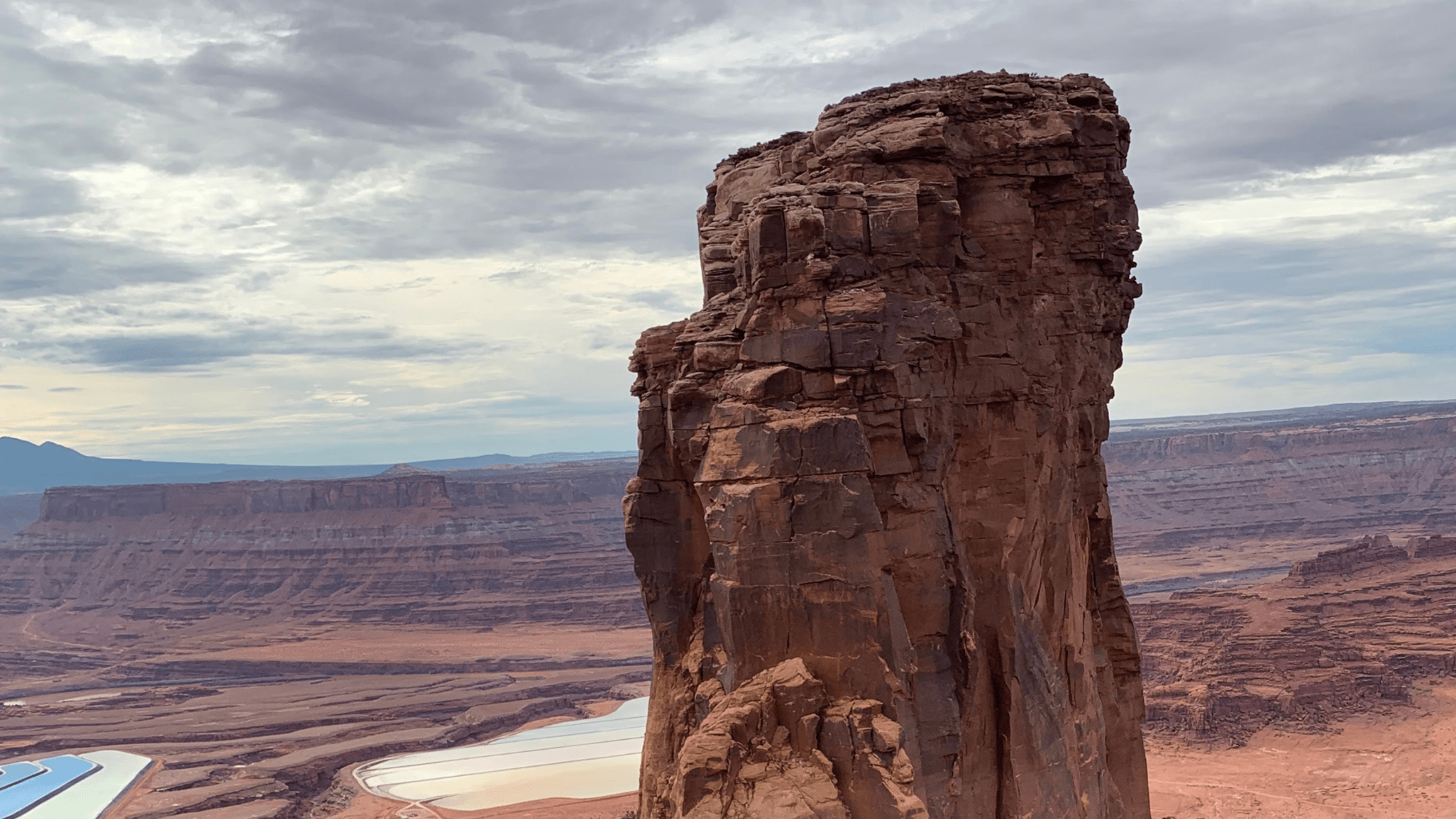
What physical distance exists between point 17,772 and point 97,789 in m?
10.1

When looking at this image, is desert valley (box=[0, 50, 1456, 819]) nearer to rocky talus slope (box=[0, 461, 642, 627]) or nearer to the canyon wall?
rocky talus slope (box=[0, 461, 642, 627])

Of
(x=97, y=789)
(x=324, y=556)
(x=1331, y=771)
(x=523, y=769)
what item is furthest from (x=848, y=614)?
(x=324, y=556)

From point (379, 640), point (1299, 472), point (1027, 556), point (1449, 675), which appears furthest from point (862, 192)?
point (1299, 472)

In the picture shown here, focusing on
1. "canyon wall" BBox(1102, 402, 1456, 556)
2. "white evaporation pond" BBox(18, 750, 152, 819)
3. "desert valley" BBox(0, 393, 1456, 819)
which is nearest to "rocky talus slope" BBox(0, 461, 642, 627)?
"desert valley" BBox(0, 393, 1456, 819)

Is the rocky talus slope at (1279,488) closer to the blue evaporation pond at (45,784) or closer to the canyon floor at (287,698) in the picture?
the canyon floor at (287,698)

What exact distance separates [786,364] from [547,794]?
5489 cm

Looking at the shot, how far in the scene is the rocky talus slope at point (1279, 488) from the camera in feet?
524

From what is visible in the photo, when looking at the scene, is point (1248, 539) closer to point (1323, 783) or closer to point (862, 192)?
point (1323, 783)

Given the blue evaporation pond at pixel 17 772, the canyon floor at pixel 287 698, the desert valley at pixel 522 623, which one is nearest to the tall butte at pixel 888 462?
the desert valley at pixel 522 623

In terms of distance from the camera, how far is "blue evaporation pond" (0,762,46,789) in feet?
262

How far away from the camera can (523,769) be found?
73.9 m

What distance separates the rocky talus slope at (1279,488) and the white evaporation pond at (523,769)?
86282 mm

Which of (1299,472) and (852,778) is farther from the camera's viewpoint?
(1299,472)

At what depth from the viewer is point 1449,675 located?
72.9 meters
